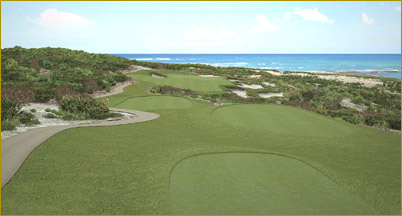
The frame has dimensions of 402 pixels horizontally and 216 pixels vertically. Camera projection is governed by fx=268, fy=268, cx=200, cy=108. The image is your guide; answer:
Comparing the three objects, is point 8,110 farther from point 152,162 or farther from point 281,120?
point 281,120

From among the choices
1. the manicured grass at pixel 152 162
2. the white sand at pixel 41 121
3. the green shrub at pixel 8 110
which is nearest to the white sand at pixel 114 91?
the white sand at pixel 41 121

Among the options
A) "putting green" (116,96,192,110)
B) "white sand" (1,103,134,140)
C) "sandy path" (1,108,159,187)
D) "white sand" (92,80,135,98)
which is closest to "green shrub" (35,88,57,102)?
"white sand" (1,103,134,140)

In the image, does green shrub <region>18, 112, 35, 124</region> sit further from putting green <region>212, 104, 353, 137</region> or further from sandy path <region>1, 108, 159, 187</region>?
putting green <region>212, 104, 353, 137</region>

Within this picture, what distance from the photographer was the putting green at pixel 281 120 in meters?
12.3

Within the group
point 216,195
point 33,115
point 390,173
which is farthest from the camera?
point 33,115

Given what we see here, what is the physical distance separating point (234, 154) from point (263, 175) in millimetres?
1821

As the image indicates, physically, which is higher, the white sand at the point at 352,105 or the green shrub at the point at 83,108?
the green shrub at the point at 83,108

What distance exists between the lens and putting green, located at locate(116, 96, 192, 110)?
56.3 ft

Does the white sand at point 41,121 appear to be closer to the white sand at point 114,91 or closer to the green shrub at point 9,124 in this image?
the green shrub at point 9,124

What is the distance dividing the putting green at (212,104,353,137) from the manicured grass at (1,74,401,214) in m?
0.31

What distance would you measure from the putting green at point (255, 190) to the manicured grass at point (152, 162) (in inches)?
8.9

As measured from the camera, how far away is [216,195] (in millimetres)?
6035

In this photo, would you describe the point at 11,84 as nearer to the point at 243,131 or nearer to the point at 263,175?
the point at 243,131

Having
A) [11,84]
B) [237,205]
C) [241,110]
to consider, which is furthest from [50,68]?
[237,205]
